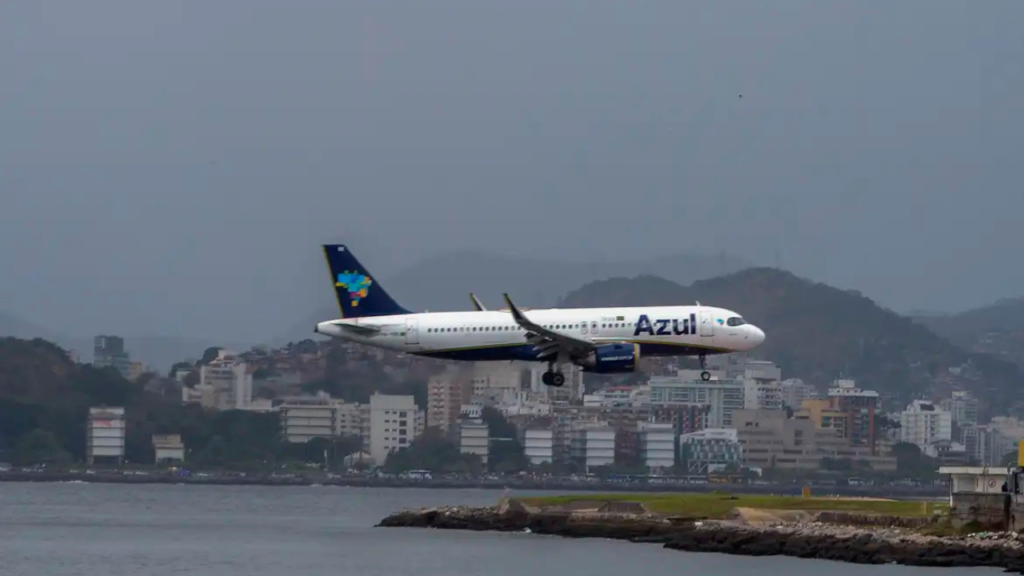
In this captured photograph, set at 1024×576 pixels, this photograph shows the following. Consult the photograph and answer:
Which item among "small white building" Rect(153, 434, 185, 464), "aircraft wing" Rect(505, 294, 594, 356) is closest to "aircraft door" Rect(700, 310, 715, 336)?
"aircraft wing" Rect(505, 294, 594, 356)

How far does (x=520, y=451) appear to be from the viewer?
614 feet

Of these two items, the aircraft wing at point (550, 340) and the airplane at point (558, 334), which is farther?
the airplane at point (558, 334)

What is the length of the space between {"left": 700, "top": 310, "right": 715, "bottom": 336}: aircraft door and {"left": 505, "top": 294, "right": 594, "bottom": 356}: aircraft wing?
4.47 metres

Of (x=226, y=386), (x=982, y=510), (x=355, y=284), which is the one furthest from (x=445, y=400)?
(x=982, y=510)

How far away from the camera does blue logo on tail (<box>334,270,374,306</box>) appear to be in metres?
85.1

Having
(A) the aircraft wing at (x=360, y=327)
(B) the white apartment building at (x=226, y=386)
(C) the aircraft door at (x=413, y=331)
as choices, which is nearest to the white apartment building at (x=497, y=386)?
(B) the white apartment building at (x=226, y=386)

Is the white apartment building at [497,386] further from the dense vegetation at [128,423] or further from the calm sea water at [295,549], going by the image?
the calm sea water at [295,549]

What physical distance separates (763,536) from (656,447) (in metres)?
117

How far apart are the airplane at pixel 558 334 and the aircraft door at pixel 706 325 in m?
0.04

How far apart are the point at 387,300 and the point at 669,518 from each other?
14804 millimetres

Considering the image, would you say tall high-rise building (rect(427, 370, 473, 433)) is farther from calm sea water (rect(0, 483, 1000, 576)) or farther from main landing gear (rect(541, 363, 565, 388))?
main landing gear (rect(541, 363, 565, 388))

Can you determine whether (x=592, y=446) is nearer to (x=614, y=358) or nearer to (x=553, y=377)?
(x=553, y=377)

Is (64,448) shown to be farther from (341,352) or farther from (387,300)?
(387,300)

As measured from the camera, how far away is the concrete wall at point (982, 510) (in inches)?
2827
